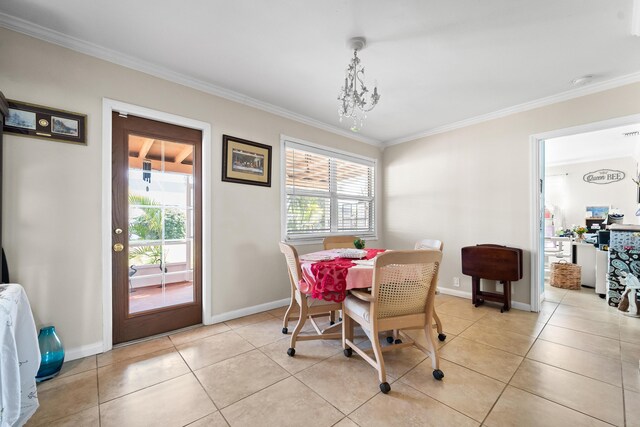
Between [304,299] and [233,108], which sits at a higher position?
[233,108]

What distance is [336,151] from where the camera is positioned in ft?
13.1

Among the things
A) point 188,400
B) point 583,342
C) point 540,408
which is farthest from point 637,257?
point 188,400

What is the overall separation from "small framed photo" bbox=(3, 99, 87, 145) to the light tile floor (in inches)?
69.3

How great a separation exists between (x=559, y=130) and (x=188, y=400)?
4398mm

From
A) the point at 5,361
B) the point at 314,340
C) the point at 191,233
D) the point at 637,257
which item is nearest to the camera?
the point at 5,361

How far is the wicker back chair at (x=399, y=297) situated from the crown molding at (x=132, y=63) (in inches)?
97.0

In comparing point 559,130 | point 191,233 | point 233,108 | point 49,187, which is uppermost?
point 233,108

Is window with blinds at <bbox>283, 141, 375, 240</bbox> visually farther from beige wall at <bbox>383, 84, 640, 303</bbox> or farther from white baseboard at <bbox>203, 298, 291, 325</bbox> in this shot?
white baseboard at <bbox>203, 298, 291, 325</bbox>

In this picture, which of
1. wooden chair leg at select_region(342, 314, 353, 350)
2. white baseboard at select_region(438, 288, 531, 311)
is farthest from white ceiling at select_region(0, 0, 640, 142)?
white baseboard at select_region(438, 288, 531, 311)

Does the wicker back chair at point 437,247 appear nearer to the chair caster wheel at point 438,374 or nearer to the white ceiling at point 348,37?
the chair caster wheel at point 438,374

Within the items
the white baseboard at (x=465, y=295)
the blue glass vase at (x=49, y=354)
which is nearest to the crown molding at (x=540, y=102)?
the white baseboard at (x=465, y=295)

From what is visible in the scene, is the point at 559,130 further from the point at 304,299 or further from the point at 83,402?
the point at 83,402

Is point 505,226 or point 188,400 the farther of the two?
point 505,226

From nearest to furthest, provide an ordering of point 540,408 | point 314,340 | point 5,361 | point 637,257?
point 5,361, point 540,408, point 314,340, point 637,257
